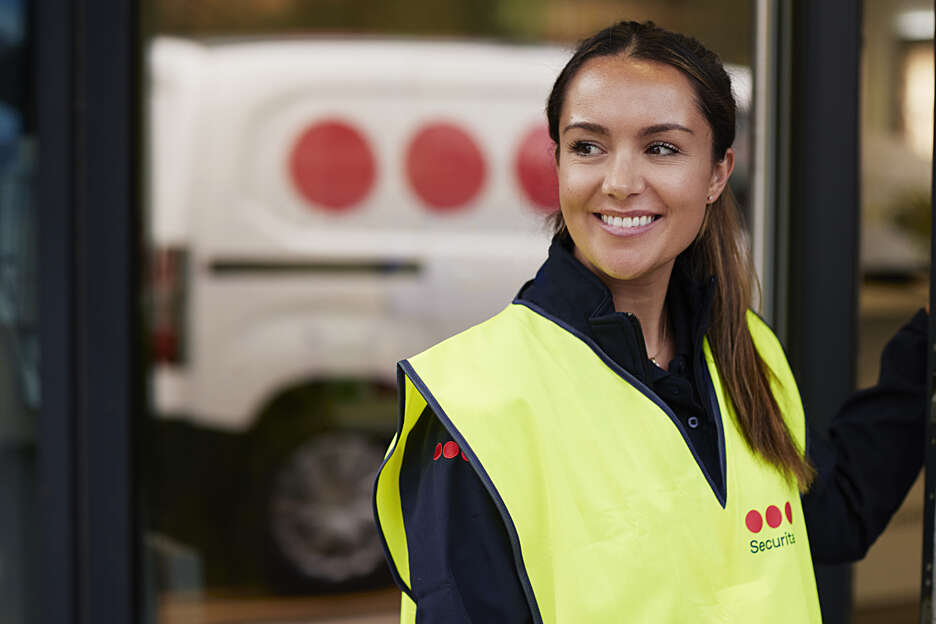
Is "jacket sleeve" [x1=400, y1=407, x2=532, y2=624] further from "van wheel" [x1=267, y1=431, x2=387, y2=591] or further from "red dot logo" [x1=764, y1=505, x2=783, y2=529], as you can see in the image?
"van wheel" [x1=267, y1=431, x2=387, y2=591]

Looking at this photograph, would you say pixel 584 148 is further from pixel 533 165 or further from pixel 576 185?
pixel 533 165

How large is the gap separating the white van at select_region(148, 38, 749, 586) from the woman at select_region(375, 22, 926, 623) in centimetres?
221

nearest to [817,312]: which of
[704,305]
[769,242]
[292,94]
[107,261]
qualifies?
[769,242]

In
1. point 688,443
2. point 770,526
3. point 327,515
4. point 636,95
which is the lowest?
point 327,515

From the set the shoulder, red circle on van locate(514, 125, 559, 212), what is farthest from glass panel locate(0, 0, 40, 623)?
red circle on van locate(514, 125, 559, 212)

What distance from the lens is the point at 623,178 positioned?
1.10m

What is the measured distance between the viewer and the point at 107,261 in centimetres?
203

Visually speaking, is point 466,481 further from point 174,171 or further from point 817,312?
point 174,171

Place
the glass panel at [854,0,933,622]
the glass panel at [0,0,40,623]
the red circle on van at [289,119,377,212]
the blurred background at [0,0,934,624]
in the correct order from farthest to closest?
the red circle on van at [289,119,377,212]
the blurred background at [0,0,934,624]
the glass panel at [854,0,933,622]
the glass panel at [0,0,40,623]

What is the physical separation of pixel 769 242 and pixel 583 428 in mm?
1169

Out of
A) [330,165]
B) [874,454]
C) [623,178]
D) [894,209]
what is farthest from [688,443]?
[330,165]

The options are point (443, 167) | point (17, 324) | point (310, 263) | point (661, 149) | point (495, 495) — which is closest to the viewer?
point (495, 495)

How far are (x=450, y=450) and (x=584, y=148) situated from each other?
361 mm

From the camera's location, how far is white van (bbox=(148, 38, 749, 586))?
334 cm
